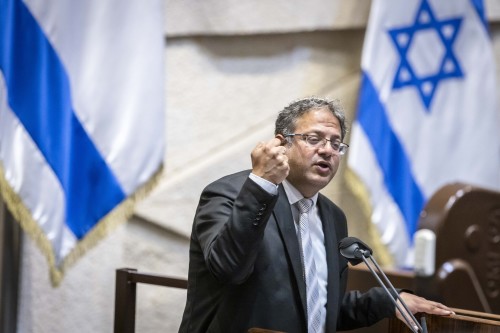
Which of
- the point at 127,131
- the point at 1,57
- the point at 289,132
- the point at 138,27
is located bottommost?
the point at 289,132

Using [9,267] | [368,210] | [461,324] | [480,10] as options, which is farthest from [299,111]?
[480,10]

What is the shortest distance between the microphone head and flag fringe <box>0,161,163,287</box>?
2084mm

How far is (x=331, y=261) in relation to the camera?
105 inches

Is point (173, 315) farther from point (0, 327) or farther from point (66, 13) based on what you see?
point (66, 13)

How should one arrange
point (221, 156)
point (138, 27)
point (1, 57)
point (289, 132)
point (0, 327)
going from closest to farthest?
point (289, 132) → point (1, 57) → point (138, 27) → point (0, 327) → point (221, 156)

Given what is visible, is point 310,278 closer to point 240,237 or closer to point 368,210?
point 240,237

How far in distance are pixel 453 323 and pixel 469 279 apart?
1.44 m

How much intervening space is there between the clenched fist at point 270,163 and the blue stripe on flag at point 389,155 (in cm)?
272

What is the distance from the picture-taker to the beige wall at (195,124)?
4.64 m

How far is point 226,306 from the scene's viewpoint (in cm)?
243

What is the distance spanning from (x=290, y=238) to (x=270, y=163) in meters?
0.37

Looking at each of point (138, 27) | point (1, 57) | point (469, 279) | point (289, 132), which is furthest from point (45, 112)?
point (469, 279)

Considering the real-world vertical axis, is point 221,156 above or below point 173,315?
above

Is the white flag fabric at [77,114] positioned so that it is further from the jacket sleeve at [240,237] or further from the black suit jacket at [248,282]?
the jacket sleeve at [240,237]
